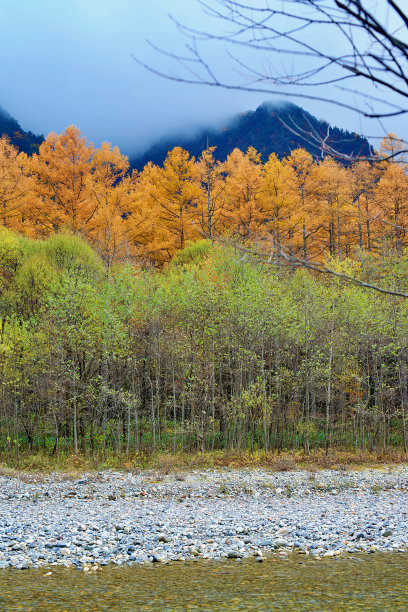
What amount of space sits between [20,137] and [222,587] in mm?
110954

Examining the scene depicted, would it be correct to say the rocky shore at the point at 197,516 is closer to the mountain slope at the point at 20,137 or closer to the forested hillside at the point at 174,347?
the forested hillside at the point at 174,347

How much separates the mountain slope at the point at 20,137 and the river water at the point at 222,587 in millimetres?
78005

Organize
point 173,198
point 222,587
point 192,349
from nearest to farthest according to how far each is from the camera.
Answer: point 222,587 < point 192,349 < point 173,198

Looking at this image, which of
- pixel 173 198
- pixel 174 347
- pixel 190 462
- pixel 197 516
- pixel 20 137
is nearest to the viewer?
pixel 197 516

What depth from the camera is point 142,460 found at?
2070 centimetres

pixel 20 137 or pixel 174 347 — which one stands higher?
pixel 20 137

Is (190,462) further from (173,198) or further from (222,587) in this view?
(173,198)

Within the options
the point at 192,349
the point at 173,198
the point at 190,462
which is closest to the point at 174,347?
the point at 192,349

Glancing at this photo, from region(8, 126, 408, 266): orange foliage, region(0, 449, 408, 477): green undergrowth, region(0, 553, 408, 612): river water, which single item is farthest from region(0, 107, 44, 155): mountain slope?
region(0, 553, 408, 612): river water

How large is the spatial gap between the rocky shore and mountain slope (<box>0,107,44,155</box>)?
71081 mm

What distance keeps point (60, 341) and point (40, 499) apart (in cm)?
701

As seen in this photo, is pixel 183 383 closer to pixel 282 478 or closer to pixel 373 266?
pixel 282 478

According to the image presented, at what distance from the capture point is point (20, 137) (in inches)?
4149

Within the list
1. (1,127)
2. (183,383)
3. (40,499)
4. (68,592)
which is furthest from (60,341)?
(1,127)
